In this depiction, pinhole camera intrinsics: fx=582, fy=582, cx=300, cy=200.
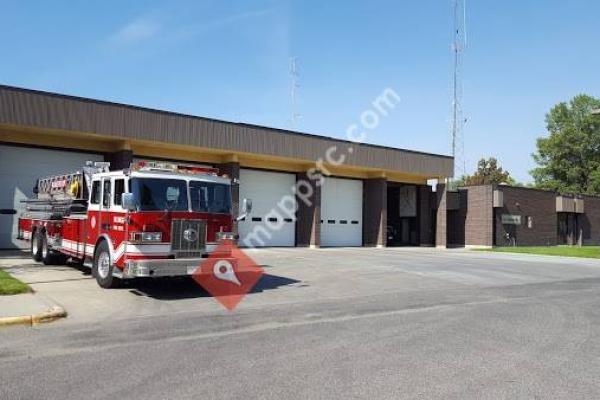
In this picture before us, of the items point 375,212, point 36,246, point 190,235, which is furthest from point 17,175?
point 375,212

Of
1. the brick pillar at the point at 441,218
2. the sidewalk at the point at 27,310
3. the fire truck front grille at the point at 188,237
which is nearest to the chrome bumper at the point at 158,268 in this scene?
the fire truck front grille at the point at 188,237

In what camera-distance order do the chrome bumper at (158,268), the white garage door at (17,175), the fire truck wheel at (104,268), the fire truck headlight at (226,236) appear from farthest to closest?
the white garage door at (17,175)
the fire truck headlight at (226,236)
the fire truck wheel at (104,268)
the chrome bumper at (158,268)

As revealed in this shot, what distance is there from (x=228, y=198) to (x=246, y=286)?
2.41 m

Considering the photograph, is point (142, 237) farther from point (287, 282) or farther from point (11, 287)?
point (287, 282)

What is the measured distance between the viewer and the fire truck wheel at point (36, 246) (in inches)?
688

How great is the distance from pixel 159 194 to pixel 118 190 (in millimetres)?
1036

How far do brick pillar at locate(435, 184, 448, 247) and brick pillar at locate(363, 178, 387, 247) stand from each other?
16.2 feet

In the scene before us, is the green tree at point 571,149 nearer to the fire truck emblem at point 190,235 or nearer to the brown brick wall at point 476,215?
the brown brick wall at point 476,215

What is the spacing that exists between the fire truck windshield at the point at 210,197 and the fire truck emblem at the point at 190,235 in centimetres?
48

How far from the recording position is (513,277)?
1853 centimetres

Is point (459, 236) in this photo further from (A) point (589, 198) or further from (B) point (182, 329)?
(B) point (182, 329)

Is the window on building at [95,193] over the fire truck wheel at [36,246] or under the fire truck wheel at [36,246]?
over

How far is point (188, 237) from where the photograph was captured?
1229 centimetres

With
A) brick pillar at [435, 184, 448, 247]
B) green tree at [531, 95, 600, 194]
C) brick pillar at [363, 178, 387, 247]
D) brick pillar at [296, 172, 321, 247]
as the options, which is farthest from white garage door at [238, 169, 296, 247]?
green tree at [531, 95, 600, 194]
